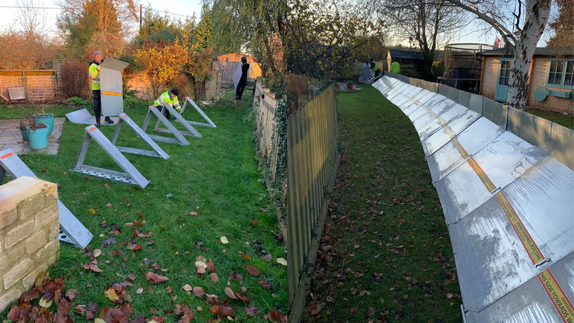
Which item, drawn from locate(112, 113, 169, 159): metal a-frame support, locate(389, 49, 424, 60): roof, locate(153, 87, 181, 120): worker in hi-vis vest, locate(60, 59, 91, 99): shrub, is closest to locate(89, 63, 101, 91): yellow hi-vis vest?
locate(153, 87, 181, 120): worker in hi-vis vest

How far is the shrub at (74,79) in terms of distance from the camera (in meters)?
15.0

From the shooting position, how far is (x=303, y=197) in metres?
4.56

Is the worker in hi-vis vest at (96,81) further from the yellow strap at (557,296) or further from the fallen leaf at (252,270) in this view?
the yellow strap at (557,296)

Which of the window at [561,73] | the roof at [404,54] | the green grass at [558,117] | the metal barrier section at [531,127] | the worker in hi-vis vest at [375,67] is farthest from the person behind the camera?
the roof at [404,54]

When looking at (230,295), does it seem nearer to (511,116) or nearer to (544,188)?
(544,188)

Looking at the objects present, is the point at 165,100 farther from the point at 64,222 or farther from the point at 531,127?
the point at 531,127

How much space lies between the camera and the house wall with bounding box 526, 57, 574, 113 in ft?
65.4

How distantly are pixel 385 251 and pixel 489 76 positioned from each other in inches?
932

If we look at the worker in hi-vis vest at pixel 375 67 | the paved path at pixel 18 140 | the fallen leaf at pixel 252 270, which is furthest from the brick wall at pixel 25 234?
the worker in hi-vis vest at pixel 375 67

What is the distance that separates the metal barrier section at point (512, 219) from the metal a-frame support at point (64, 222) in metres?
3.88

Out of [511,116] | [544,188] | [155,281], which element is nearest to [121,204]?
[155,281]

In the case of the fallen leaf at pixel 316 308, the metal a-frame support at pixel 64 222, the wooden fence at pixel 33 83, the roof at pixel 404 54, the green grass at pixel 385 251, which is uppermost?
the roof at pixel 404 54

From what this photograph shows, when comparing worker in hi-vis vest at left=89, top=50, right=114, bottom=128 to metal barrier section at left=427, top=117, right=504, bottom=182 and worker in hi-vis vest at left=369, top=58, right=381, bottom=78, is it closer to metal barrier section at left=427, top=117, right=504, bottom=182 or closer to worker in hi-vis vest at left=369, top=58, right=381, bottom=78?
metal barrier section at left=427, top=117, right=504, bottom=182

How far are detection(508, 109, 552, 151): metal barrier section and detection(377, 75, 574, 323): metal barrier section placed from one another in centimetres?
1
